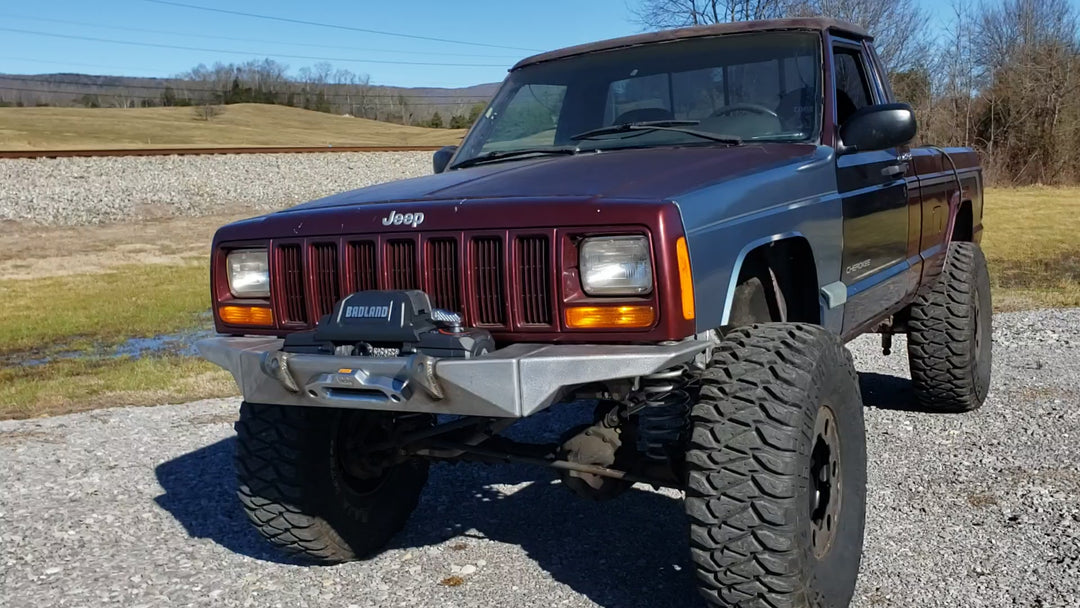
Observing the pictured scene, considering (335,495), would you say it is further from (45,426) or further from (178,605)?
(45,426)

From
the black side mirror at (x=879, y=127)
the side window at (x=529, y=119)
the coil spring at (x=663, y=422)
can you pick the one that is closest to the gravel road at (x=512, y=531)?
the coil spring at (x=663, y=422)

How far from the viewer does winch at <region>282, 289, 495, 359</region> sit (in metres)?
3.19

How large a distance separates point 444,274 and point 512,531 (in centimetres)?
167

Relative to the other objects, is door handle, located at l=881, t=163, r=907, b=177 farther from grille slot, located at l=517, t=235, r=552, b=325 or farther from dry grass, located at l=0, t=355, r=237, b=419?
dry grass, located at l=0, t=355, r=237, b=419

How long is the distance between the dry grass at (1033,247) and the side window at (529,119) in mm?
7712

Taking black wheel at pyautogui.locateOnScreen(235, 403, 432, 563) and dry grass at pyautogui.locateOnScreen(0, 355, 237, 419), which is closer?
black wheel at pyautogui.locateOnScreen(235, 403, 432, 563)

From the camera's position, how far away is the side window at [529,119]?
466 cm

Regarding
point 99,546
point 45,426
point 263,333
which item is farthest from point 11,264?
point 263,333

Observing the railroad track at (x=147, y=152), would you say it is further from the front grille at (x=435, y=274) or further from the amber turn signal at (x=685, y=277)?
the amber turn signal at (x=685, y=277)

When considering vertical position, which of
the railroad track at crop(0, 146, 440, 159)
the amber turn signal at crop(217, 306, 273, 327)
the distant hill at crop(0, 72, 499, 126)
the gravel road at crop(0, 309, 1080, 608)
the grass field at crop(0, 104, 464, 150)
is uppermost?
the distant hill at crop(0, 72, 499, 126)

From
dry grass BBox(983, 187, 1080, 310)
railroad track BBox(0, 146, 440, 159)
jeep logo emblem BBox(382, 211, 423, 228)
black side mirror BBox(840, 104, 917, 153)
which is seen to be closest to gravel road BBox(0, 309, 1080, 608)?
jeep logo emblem BBox(382, 211, 423, 228)

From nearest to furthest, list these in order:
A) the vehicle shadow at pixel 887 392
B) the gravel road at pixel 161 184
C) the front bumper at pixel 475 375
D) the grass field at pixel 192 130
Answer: the front bumper at pixel 475 375
the vehicle shadow at pixel 887 392
the gravel road at pixel 161 184
the grass field at pixel 192 130

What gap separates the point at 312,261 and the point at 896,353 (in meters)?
6.10

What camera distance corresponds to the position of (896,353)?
8.48 meters
